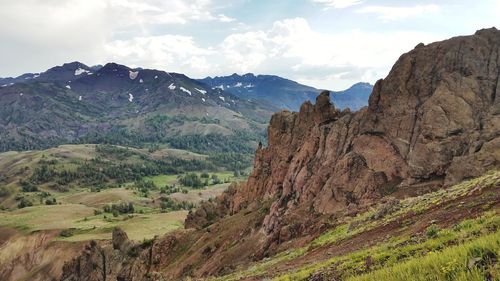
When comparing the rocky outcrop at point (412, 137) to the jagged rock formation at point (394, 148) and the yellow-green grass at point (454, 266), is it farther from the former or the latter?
the yellow-green grass at point (454, 266)

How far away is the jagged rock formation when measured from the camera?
1687 inches

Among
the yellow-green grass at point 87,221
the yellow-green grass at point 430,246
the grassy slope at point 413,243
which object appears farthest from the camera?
the yellow-green grass at point 87,221

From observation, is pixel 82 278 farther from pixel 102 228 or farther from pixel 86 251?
pixel 102 228

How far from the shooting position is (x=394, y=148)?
48.0 m

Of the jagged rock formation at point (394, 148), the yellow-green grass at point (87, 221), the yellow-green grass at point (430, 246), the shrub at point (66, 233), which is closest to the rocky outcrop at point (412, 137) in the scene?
the jagged rock formation at point (394, 148)

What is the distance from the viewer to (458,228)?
736 inches

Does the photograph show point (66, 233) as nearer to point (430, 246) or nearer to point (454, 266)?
point (430, 246)

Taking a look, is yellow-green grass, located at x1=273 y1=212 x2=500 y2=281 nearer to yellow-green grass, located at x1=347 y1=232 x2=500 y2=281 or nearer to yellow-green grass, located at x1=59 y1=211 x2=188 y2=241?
yellow-green grass, located at x1=347 y1=232 x2=500 y2=281

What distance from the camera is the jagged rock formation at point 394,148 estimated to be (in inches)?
1687

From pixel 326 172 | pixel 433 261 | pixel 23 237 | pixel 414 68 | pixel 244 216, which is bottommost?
pixel 23 237

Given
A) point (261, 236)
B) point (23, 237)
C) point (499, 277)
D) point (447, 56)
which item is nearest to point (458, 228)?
point (499, 277)

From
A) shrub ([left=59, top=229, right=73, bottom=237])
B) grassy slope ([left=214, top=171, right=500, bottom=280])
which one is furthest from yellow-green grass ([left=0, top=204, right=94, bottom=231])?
grassy slope ([left=214, top=171, right=500, bottom=280])

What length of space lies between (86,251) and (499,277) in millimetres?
92295

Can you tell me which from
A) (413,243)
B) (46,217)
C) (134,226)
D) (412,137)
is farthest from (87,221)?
(413,243)
